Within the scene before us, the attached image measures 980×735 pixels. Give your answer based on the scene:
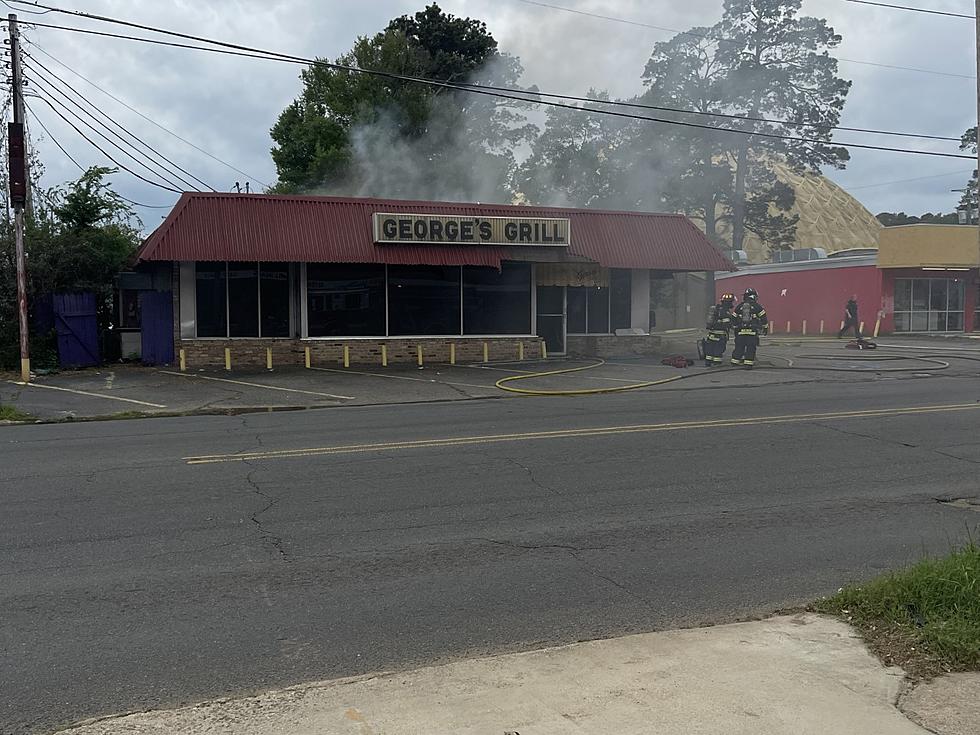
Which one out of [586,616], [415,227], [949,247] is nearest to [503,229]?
[415,227]

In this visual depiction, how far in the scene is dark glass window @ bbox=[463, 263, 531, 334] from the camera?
2188 cm

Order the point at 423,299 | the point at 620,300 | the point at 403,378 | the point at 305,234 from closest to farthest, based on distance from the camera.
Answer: the point at 403,378
the point at 305,234
the point at 423,299
the point at 620,300

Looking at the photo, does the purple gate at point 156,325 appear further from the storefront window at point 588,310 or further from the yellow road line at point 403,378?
the storefront window at point 588,310

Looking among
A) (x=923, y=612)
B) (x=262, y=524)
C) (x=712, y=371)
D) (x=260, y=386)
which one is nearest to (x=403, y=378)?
(x=260, y=386)

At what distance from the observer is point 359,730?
3.38 meters

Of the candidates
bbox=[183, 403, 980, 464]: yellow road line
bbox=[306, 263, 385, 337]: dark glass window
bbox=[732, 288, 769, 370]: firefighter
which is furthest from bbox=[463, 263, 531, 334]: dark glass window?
bbox=[183, 403, 980, 464]: yellow road line

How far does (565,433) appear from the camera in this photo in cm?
1067

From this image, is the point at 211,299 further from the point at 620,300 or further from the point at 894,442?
the point at 894,442

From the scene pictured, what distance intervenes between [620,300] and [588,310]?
3.33ft

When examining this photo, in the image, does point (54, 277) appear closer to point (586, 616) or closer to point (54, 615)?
point (54, 615)

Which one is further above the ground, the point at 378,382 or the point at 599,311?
the point at 599,311

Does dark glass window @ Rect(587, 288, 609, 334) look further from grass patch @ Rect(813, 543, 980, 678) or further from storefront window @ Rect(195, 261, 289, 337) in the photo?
grass patch @ Rect(813, 543, 980, 678)

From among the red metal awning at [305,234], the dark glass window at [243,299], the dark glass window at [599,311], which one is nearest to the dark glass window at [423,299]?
the red metal awning at [305,234]

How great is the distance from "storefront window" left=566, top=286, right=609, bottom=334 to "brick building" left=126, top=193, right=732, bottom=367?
1100mm
